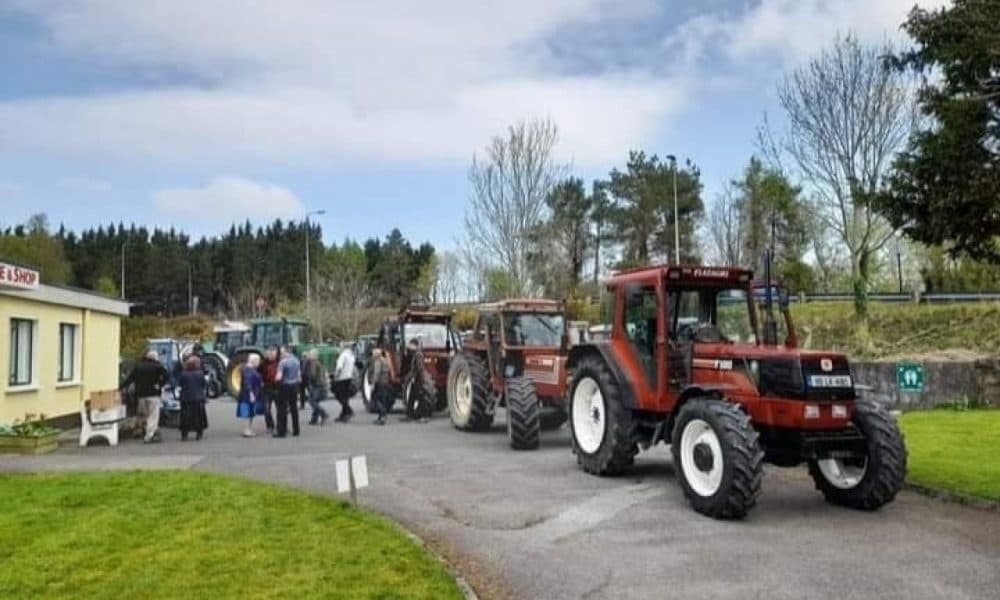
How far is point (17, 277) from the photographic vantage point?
1748 centimetres

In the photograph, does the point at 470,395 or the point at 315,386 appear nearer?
the point at 470,395

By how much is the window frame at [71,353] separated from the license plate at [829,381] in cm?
1723

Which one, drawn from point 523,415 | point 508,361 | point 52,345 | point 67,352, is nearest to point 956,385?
point 508,361

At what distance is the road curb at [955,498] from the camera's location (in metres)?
10.2

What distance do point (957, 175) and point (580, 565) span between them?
5316mm

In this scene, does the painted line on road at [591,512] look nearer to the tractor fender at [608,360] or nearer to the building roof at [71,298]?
the tractor fender at [608,360]

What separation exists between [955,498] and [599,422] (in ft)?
14.4

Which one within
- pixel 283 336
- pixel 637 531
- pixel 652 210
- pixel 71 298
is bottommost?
pixel 637 531

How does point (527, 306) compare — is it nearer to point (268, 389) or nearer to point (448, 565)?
point (268, 389)

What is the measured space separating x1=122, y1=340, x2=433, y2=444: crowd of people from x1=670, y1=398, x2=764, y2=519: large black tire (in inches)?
406

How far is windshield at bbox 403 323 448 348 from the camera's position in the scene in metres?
23.5

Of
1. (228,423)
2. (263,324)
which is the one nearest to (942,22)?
(228,423)

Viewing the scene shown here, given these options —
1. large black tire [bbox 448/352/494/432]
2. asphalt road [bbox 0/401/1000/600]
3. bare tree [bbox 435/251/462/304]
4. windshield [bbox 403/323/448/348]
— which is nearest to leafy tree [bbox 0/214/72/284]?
bare tree [bbox 435/251/462/304]

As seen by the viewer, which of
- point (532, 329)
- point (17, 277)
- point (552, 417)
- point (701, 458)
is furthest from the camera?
point (532, 329)
